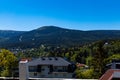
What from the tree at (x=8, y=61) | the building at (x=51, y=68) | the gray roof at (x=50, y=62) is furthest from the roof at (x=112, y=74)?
the gray roof at (x=50, y=62)

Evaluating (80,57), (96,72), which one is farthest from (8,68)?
(80,57)

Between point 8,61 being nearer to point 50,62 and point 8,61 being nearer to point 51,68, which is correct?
point 51,68

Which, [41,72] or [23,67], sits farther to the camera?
[41,72]

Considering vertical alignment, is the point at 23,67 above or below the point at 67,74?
above

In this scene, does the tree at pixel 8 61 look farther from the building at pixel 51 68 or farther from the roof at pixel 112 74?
the roof at pixel 112 74

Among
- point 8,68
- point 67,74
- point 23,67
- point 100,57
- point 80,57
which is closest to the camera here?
point 23,67

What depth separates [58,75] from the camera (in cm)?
6019

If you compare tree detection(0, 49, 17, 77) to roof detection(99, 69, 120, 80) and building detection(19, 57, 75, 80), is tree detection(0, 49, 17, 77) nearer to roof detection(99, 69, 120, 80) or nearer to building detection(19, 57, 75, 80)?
building detection(19, 57, 75, 80)

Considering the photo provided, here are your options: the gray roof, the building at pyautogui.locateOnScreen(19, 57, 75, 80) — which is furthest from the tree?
the gray roof

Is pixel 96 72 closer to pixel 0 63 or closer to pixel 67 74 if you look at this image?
pixel 0 63

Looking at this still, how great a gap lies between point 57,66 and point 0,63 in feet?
71.8

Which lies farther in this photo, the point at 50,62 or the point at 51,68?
the point at 50,62

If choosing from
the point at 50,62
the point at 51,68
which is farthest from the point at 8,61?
the point at 50,62

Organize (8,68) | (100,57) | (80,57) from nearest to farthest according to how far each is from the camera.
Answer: (100,57)
(8,68)
(80,57)
